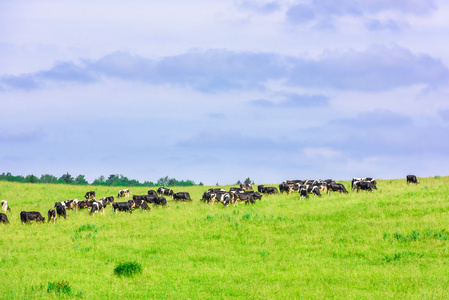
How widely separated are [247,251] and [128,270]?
708 centimetres

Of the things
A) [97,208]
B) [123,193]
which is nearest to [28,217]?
[97,208]

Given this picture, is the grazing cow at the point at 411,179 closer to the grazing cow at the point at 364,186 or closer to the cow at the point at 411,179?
the cow at the point at 411,179

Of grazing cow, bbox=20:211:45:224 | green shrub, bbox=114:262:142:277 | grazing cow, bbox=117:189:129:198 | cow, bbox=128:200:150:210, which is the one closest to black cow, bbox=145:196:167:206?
cow, bbox=128:200:150:210

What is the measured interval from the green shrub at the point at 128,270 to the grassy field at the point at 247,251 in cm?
24

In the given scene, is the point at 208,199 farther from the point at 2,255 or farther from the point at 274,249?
the point at 2,255

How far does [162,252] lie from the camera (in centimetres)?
2562

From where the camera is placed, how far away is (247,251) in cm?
2525

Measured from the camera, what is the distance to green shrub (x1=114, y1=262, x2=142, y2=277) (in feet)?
67.3

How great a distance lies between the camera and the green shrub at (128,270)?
2053 centimetres

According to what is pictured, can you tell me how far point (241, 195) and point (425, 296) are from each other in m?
23.3

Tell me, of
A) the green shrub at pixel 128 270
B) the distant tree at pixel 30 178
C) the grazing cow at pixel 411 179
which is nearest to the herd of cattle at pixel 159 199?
the grazing cow at pixel 411 179

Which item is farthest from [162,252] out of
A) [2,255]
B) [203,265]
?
[2,255]

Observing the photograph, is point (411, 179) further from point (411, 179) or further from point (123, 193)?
point (123, 193)

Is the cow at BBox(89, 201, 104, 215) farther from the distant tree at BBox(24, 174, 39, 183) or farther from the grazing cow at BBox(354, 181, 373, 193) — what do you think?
the distant tree at BBox(24, 174, 39, 183)
